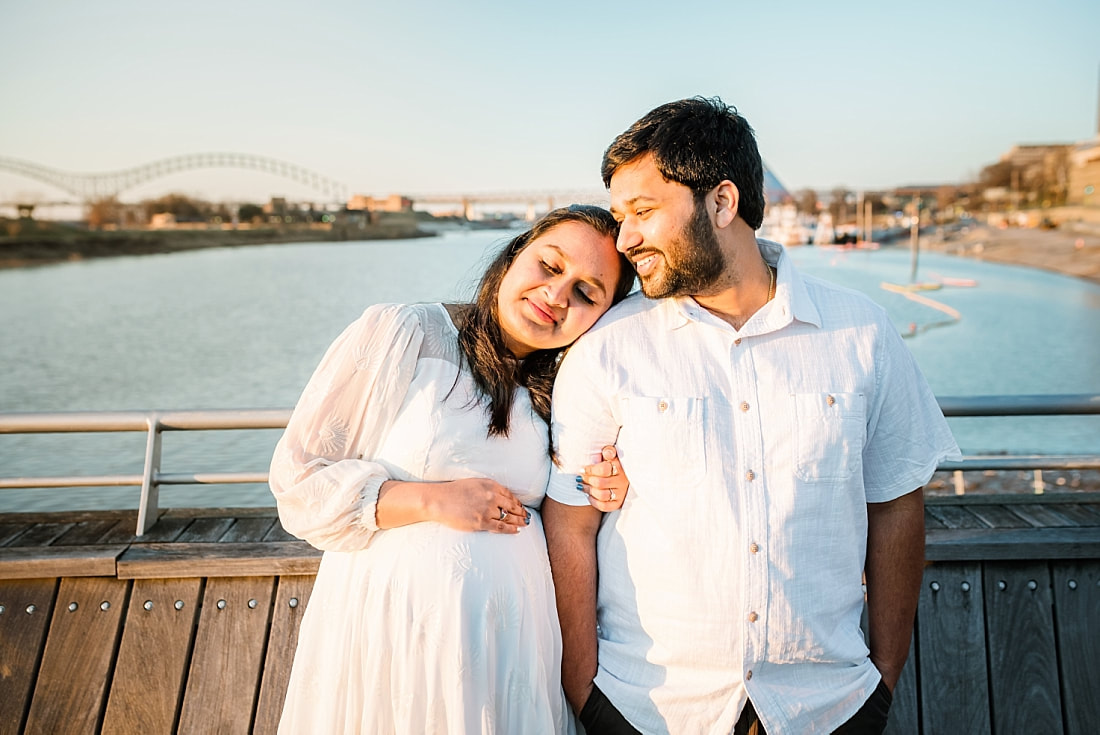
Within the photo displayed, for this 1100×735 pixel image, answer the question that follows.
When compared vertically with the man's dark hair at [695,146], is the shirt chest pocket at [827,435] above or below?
below

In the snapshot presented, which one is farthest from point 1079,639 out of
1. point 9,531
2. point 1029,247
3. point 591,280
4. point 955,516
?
point 1029,247

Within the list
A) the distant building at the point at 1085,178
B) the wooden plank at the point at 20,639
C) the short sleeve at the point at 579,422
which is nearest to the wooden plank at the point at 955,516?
the short sleeve at the point at 579,422

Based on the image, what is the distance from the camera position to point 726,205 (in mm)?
1654

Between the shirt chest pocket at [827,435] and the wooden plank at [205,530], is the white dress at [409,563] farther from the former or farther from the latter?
the wooden plank at [205,530]

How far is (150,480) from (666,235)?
1.62 meters

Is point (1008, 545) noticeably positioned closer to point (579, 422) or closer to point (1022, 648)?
point (1022, 648)

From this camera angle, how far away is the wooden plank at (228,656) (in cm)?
201

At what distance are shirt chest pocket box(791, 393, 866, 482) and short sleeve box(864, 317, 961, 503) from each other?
85 mm

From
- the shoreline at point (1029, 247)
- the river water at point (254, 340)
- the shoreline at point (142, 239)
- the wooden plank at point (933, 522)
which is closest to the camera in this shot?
the wooden plank at point (933, 522)

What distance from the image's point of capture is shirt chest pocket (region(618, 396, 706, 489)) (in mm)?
1572

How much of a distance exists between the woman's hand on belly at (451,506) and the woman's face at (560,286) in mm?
347

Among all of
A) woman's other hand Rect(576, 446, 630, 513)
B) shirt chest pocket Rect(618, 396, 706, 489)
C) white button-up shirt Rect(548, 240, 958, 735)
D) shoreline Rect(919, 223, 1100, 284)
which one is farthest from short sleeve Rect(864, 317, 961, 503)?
shoreline Rect(919, 223, 1100, 284)

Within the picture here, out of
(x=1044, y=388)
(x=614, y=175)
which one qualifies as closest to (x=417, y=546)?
(x=614, y=175)

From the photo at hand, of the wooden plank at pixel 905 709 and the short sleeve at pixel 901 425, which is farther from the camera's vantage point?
the wooden plank at pixel 905 709
